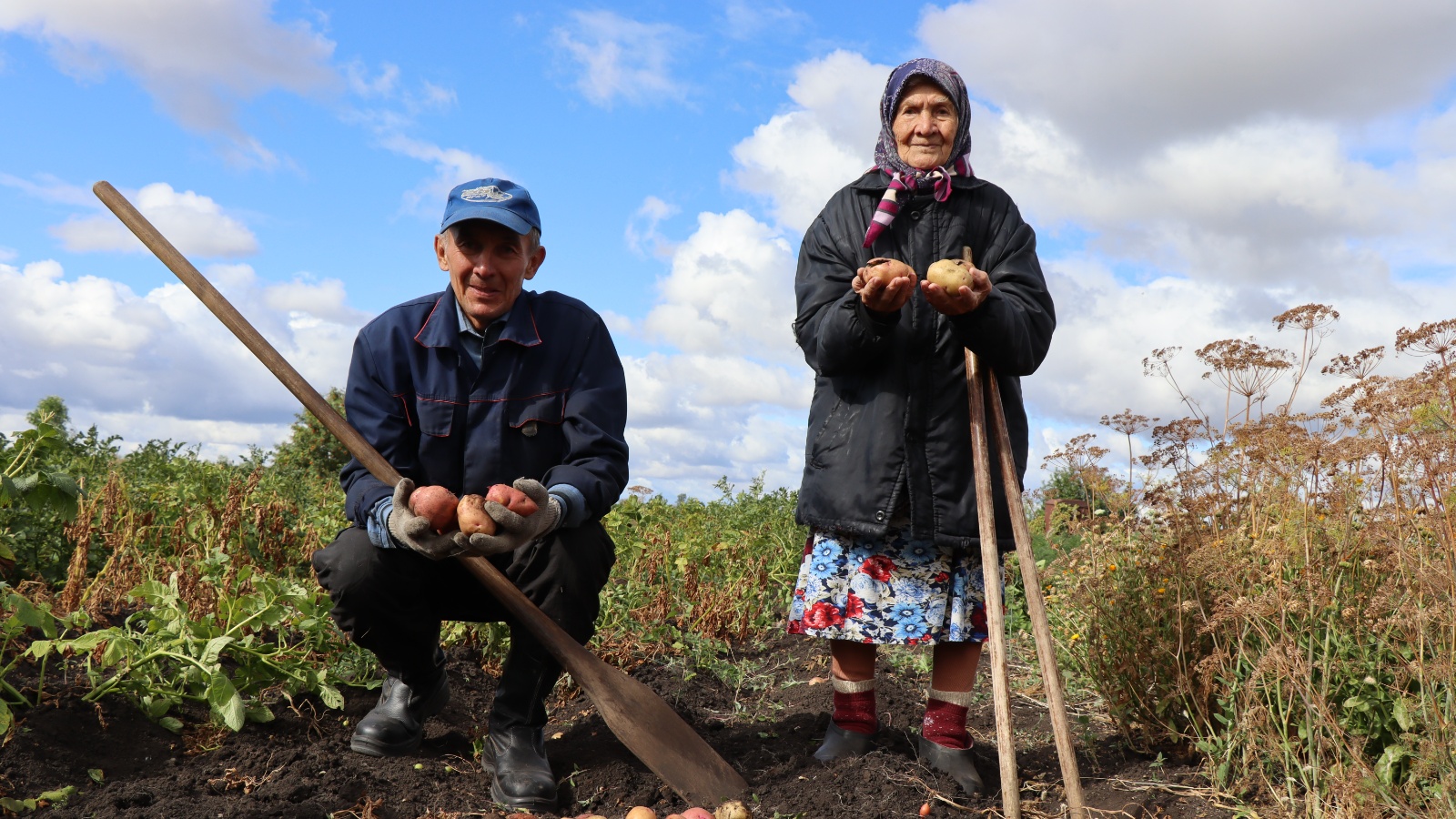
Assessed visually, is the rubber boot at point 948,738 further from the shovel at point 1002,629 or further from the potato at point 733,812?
the potato at point 733,812

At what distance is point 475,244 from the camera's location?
3.21 m

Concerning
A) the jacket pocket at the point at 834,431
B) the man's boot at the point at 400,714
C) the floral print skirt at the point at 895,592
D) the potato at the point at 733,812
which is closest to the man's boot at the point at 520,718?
the man's boot at the point at 400,714

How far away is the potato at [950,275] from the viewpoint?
9.18 feet

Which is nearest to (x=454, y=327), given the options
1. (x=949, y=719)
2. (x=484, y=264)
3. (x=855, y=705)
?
(x=484, y=264)

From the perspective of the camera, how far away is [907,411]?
122 inches

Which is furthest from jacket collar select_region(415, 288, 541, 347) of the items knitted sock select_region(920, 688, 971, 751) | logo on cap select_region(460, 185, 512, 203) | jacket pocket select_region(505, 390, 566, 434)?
knitted sock select_region(920, 688, 971, 751)

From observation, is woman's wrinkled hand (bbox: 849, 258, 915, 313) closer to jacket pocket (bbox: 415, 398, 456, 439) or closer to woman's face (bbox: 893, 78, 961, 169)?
woman's face (bbox: 893, 78, 961, 169)

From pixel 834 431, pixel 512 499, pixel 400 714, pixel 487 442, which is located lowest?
pixel 400 714

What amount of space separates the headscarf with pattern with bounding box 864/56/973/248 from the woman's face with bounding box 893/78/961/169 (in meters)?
0.02

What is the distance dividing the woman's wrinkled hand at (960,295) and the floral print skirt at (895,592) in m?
0.69

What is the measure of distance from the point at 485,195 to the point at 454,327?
1.33 feet

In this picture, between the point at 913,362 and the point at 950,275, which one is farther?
the point at 913,362

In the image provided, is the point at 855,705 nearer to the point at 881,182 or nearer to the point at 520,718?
the point at 520,718

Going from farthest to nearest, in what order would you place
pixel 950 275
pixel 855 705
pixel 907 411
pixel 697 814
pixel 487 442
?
pixel 855 705 < pixel 487 442 < pixel 907 411 < pixel 950 275 < pixel 697 814
